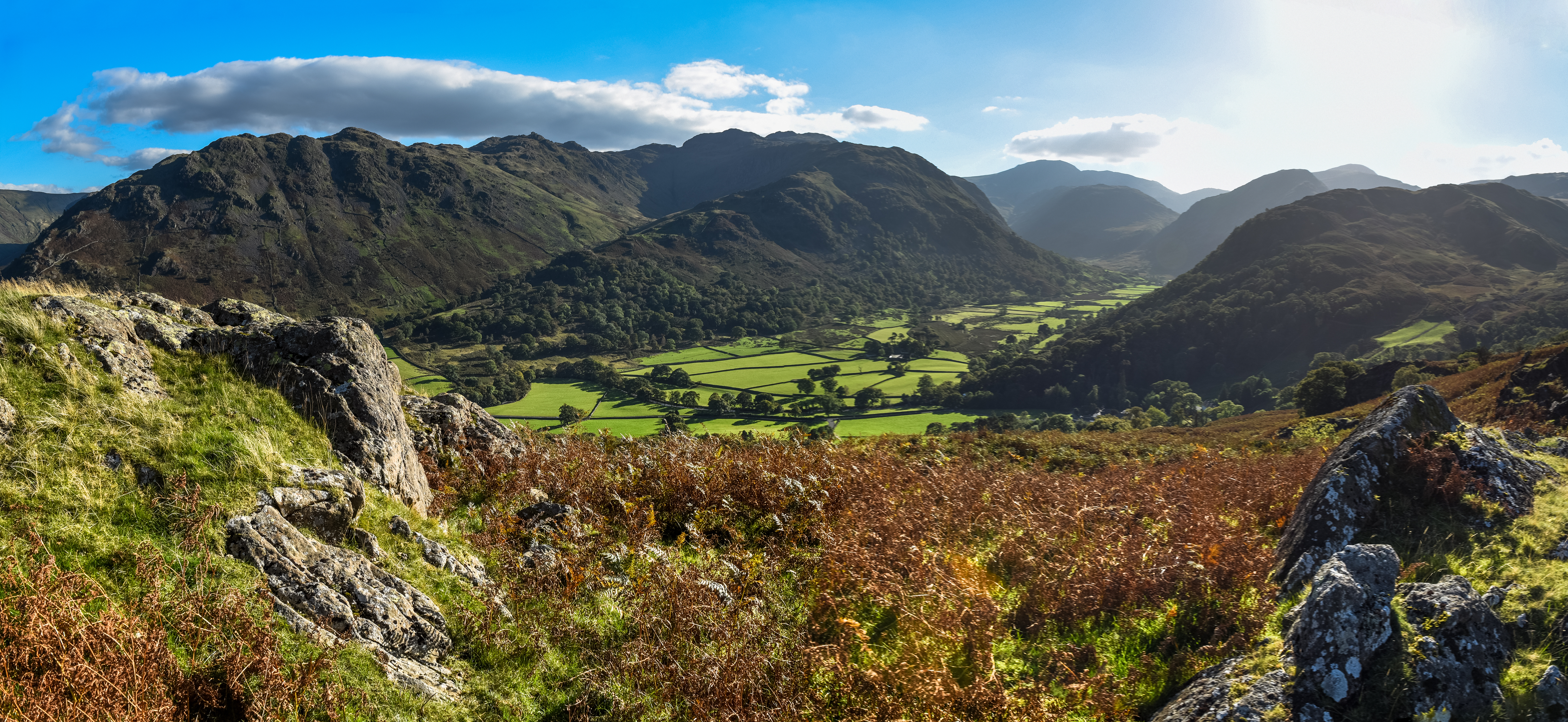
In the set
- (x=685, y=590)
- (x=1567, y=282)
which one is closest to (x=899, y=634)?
(x=685, y=590)

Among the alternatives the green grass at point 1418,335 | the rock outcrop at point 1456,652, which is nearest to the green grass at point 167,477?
the rock outcrop at point 1456,652

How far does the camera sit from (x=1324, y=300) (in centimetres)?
11881

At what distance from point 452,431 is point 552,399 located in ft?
277

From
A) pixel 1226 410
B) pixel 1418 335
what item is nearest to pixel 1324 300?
pixel 1418 335

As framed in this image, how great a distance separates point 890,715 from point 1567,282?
19465 centimetres

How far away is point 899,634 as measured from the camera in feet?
22.8

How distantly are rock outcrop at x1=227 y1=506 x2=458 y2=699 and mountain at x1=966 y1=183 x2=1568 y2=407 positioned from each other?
99.8 metres

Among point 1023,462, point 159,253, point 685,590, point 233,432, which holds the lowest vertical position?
point 1023,462

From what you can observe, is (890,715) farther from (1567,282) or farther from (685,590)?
(1567,282)

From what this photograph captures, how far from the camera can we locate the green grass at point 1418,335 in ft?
324

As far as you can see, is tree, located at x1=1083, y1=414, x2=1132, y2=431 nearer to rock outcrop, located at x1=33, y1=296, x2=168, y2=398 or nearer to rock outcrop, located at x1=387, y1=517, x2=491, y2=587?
rock outcrop, located at x1=387, y1=517, x2=491, y2=587

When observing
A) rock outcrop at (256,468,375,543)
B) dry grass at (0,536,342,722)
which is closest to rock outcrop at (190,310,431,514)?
rock outcrop at (256,468,375,543)

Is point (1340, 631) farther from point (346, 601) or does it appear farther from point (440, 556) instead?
point (440, 556)

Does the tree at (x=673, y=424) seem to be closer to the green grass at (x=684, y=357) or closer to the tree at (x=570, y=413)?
the tree at (x=570, y=413)
